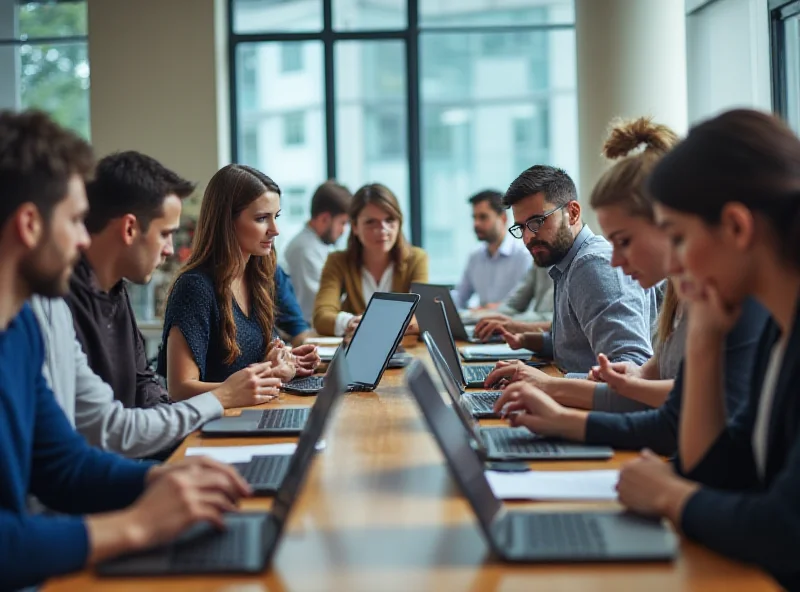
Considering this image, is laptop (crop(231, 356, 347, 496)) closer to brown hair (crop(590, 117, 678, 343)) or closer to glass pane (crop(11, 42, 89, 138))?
brown hair (crop(590, 117, 678, 343))

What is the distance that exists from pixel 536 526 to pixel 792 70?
4.61 m

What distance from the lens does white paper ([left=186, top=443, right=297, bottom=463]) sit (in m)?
2.08

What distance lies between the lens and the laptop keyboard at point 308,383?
304 centimetres

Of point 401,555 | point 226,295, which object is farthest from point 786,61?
point 401,555

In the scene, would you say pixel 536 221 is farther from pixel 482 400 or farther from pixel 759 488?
pixel 759 488

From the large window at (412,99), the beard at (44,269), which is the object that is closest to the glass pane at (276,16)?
the large window at (412,99)

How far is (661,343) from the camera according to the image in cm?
245

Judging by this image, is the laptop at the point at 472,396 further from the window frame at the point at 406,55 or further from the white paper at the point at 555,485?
the window frame at the point at 406,55

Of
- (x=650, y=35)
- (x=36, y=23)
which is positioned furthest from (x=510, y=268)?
(x=36, y=23)

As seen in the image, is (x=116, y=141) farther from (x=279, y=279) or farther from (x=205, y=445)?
(x=205, y=445)

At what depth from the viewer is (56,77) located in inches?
315

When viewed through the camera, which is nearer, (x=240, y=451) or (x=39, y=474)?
(x=39, y=474)

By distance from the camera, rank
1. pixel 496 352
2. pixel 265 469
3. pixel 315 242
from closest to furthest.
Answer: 1. pixel 265 469
2. pixel 496 352
3. pixel 315 242

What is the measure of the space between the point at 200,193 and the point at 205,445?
548 centimetres
